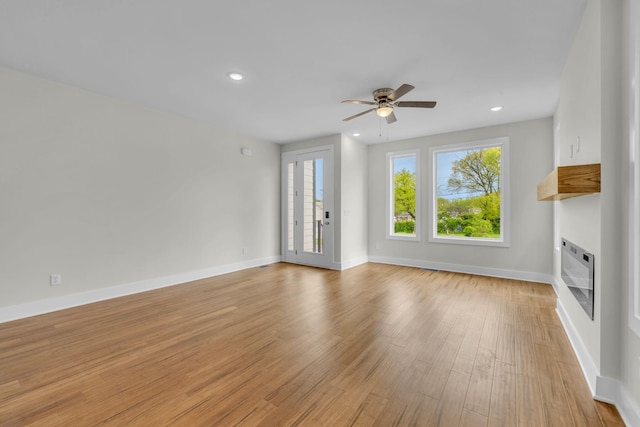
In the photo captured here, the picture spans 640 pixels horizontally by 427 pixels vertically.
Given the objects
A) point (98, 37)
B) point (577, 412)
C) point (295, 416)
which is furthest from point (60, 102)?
point (577, 412)

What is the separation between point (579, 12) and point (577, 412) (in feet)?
9.29

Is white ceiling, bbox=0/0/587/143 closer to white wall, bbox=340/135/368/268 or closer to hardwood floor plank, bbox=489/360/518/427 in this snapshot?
white wall, bbox=340/135/368/268

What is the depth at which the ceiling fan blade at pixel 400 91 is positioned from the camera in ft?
9.51

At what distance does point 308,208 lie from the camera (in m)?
6.17

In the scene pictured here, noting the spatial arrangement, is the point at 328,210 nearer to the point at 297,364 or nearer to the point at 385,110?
the point at 385,110

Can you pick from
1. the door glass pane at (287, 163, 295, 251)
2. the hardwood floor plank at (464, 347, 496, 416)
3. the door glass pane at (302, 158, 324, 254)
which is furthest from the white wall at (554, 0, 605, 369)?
the door glass pane at (287, 163, 295, 251)

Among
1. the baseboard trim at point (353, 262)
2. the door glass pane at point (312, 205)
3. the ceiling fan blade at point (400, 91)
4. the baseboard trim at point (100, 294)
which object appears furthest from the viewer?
the door glass pane at point (312, 205)

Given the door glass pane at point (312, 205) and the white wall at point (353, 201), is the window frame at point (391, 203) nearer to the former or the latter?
the white wall at point (353, 201)

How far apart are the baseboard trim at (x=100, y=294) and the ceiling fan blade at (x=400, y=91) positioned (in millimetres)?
4096

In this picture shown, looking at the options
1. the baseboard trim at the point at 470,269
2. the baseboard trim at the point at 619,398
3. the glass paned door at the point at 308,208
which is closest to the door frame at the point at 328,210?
the glass paned door at the point at 308,208

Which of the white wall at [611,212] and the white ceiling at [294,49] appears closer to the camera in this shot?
the white wall at [611,212]

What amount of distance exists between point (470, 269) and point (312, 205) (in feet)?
11.1

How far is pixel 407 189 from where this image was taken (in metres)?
6.10

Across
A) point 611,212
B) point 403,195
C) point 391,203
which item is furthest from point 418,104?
point 391,203
